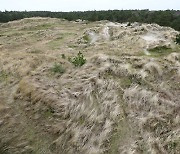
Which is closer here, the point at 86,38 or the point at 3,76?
the point at 3,76

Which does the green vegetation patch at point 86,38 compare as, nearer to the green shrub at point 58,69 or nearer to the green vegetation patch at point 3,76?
the green shrub at point 58,69

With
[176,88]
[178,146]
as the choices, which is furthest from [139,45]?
[178,146]

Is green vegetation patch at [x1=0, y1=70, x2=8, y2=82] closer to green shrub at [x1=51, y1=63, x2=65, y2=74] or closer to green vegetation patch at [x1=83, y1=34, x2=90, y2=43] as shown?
green shrub at [x1=51, y1=63, x2=65, y2=74]

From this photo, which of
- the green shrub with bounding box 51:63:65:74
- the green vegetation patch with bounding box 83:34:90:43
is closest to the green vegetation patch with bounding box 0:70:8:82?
the green shrub with bounding box 51:63:65:74

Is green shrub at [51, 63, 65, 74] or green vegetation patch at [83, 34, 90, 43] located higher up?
green shrub at [51, 63, 65, 74]

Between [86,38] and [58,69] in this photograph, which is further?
[86,38]

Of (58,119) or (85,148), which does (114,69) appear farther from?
(85,148)

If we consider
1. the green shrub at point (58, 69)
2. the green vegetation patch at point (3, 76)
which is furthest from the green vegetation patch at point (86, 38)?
the green vegetation patch at point (3, 76)

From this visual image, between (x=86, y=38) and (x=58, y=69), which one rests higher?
(x=58, y=69)

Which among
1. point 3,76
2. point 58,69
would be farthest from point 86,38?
point 3,76

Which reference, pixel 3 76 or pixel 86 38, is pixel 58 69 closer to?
pixel 3 76

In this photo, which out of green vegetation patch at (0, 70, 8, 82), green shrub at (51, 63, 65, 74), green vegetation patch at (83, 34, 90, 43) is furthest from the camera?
green vegetation patch at (83, 34, 90, 43)
